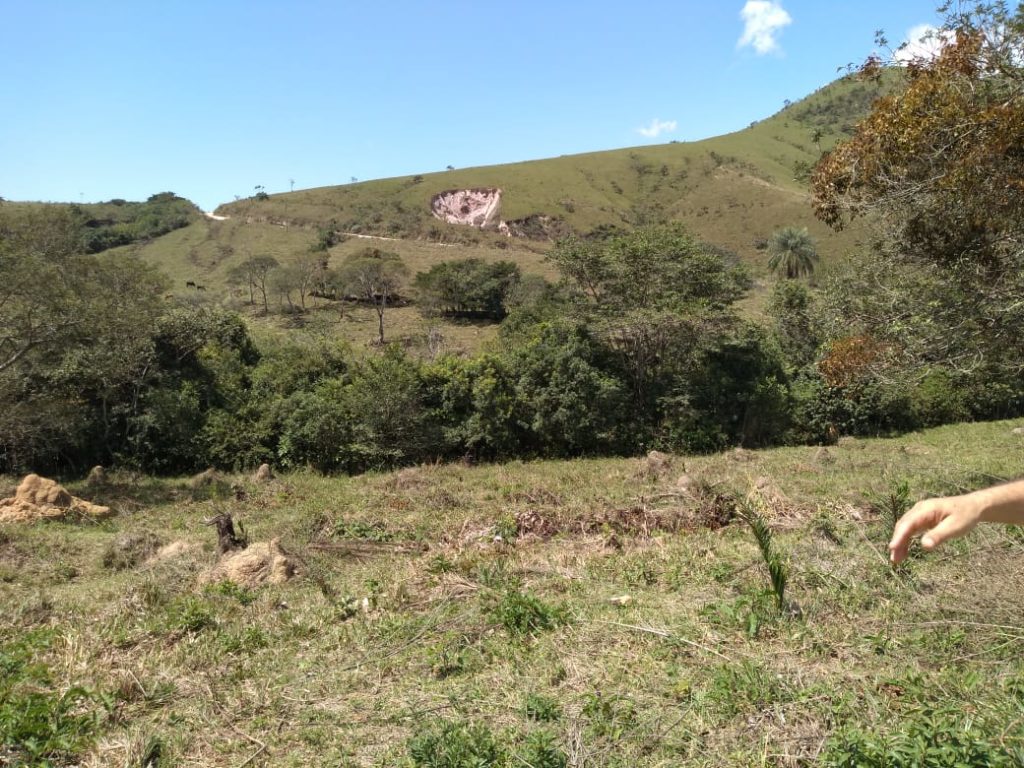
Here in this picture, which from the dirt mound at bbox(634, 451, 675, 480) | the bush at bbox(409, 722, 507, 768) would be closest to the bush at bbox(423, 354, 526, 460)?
the dirt mound at bbox(634, 451, 675, 480)

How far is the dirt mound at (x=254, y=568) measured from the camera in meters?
7.57

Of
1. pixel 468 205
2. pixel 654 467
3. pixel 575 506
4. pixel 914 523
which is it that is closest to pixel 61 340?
pixel 575 506

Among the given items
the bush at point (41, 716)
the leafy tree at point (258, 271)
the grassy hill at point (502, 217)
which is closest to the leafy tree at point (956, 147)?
the bush at point (41, 716)

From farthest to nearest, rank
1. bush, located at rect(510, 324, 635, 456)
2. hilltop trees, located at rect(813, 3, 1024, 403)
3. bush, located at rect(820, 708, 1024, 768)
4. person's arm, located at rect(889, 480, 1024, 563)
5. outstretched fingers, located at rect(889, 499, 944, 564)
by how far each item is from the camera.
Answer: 1. bush, located at rect(510, 324, 635, 456)
2. hilltop trees, located at rect(813, 3, 1024, 403)
3. bush, located at rect(820, 708, 1024, 768)
4. outstretched fingers, located at rect(889, 499, 944, 564)
5. person's arm, located at rect(889, 480, 1024, 563)

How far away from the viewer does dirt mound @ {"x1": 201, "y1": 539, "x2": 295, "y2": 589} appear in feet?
24.8

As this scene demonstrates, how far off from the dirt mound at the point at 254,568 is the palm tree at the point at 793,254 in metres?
44.5

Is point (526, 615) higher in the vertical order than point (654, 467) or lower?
higher

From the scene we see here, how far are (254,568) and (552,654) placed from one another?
4677 mm

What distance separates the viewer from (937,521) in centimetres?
227

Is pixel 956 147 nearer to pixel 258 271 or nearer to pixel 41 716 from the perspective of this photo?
pixel 41 716

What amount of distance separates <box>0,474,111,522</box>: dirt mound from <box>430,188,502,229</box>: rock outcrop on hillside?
263 feet

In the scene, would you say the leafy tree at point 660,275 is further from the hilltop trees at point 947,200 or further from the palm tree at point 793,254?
the palm tree at point 793,254

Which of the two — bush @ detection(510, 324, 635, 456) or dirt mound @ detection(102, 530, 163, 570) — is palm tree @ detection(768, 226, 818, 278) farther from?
dirt mound @ detection(102, 530, 163, 570)

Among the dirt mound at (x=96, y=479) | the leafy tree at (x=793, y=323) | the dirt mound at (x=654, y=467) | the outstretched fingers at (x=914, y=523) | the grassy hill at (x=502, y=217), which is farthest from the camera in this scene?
the grassy hill at (x=502, y=217)
